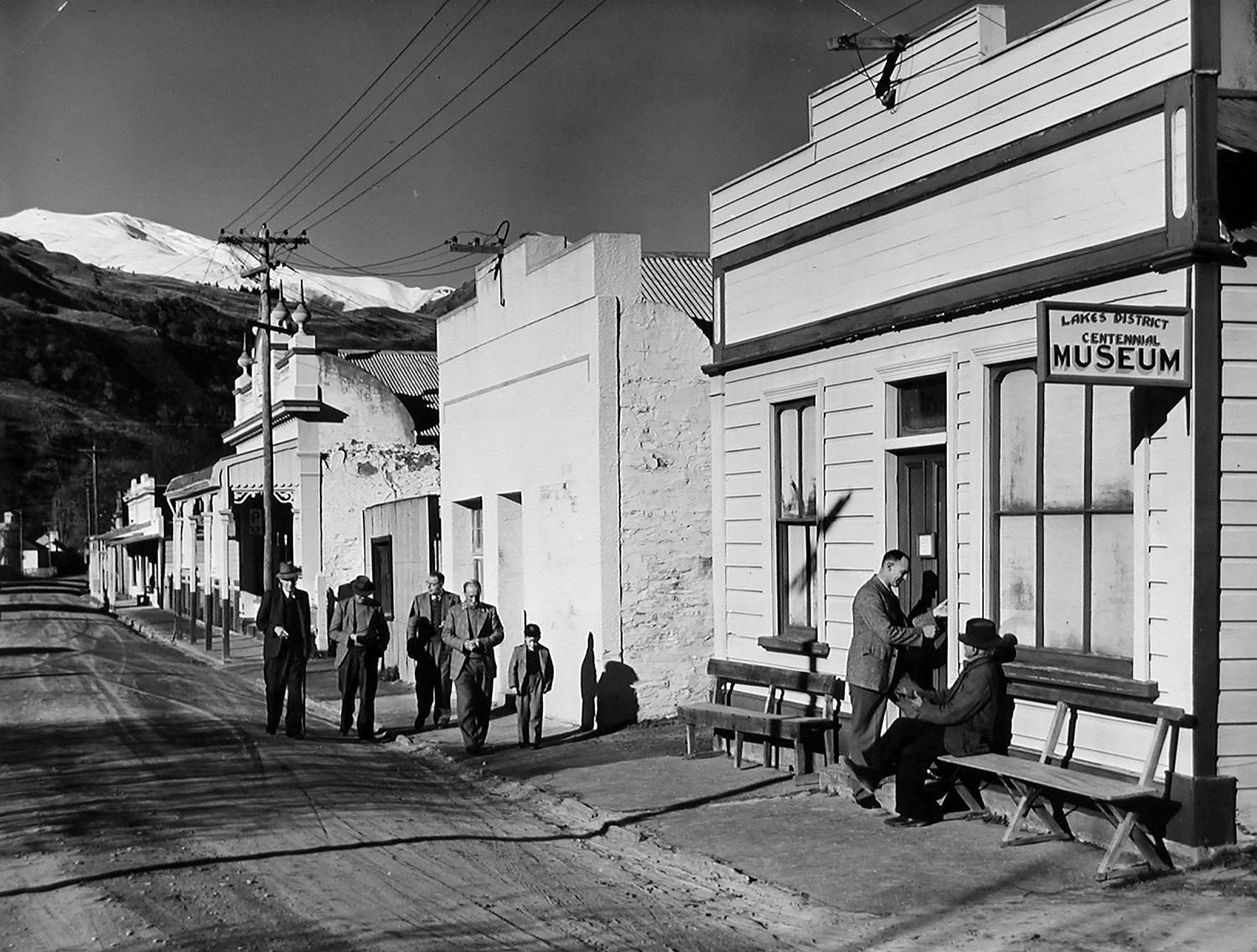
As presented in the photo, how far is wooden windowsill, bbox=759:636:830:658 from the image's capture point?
39.2 ft

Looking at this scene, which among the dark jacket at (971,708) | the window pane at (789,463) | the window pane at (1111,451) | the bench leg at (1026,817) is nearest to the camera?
the bench leg at (1026,817)

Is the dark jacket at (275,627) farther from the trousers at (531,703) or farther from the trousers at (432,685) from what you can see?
the trousers at (531,703)

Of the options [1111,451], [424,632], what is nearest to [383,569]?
[424,632]

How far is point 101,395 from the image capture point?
132 meters

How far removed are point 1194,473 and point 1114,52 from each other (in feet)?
8.75

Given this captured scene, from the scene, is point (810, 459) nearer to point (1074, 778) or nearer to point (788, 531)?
point (788, 531)

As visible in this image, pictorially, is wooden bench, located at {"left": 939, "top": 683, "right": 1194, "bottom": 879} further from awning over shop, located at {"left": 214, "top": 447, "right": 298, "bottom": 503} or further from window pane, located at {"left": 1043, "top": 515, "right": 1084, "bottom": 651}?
awning over shop, located at {"left": 214, "top": 447, "right": 298, "bottom": 503}

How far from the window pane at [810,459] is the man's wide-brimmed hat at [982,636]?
3188 millimetres

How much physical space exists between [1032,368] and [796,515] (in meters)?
3.30

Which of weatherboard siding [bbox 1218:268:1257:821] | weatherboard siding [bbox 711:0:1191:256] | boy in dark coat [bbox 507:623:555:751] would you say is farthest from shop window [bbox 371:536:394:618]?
weatherboard siding [bbox 1218:268:1257:821]

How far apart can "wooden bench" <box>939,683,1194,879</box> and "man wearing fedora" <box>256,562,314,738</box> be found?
26.4 feet

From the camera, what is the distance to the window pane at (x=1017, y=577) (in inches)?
377

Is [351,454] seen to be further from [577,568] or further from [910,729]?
[910,729]

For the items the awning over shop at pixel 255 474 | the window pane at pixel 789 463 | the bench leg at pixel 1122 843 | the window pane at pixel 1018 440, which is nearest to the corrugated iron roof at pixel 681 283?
the window pane at pixel 789 463
